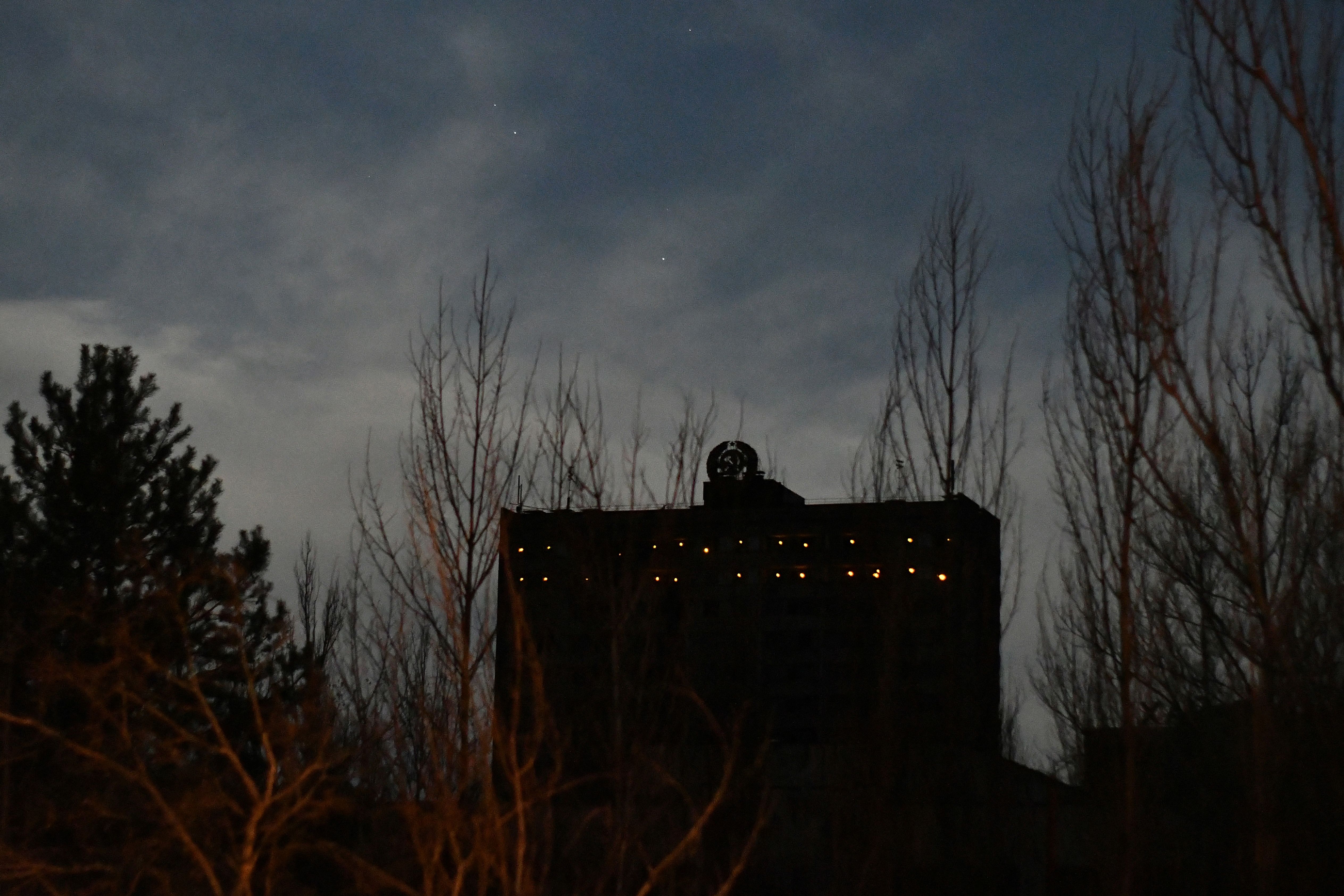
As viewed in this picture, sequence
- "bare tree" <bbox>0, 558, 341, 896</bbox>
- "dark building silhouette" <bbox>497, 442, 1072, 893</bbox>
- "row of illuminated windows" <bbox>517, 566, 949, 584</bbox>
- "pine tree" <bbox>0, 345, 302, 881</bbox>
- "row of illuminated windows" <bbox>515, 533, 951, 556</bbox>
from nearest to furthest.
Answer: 1. "bare tree" <bbox>0, 558, 341, 896</bbox>
2. "pine tree" <bbox>0, 345, 302, 881</bbox>
3. "dark building silhouette" <bbox>497, 442, 1072, 893</bbox>
4. "row of illuminated windows" <bbox>517, 566, 949, 584</bbox>
5. "row of illuminated windows" <bbox>515, 533, 951, 556</bbox>

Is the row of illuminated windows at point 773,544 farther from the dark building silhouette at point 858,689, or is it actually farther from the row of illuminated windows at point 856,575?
the dark building silhouette at point 858,689

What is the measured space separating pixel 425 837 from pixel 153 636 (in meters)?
8.36

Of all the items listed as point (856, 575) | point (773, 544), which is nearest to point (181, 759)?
point (856, 575)

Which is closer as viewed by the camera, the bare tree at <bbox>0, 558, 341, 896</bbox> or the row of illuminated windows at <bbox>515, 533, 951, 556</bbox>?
the bare tree at <bbox>0, 558, 341, 896</bbox>

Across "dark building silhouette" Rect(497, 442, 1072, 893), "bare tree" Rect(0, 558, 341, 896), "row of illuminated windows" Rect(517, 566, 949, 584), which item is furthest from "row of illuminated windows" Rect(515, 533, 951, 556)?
"bare tree" Rect(0, 558, 341, 896)

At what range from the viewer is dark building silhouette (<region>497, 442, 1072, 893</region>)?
13.7 meters

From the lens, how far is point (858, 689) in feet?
53.6

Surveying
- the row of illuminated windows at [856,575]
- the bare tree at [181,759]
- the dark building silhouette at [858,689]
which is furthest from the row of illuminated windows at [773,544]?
the bare tree at [181,759]

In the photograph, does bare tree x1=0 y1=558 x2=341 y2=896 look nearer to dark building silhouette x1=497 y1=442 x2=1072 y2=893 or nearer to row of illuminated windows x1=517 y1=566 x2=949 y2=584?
dark building silhouette x1=497 y1=442 x2=1072 y2=893

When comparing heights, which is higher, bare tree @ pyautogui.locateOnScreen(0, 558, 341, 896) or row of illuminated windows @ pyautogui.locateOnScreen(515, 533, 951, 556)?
row of illuminated windows @ pyautogui.locateOnScreen(515, 533, 951, 556)

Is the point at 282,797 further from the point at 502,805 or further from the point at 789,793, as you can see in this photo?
the point at 789,793

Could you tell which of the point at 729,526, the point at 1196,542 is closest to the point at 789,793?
the point at 1196,542

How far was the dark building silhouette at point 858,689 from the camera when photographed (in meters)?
13.7

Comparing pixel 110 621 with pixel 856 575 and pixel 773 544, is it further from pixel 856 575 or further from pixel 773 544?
pixel 773 544
